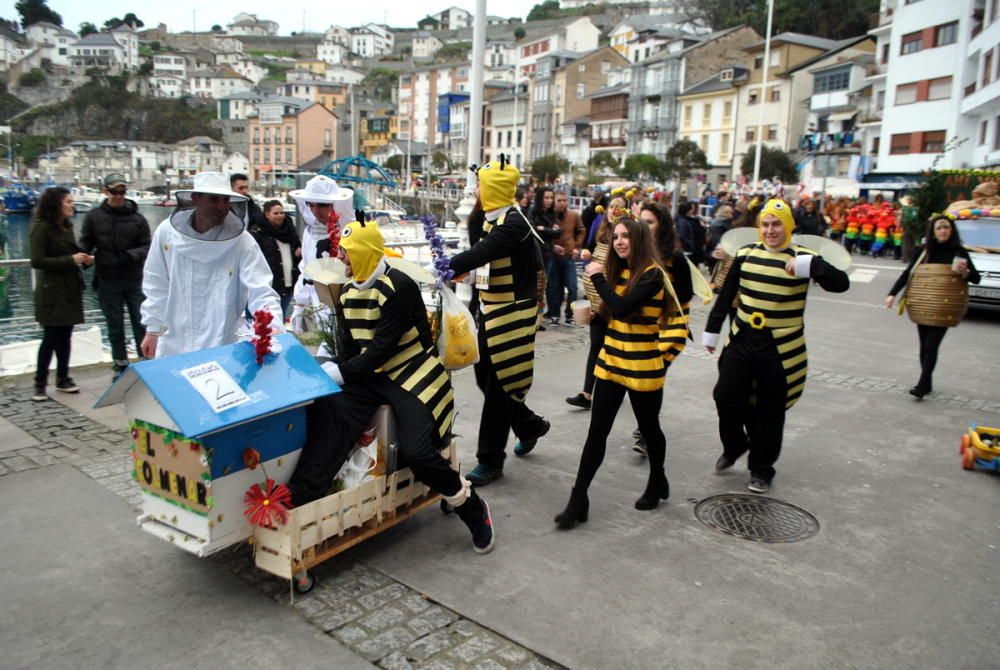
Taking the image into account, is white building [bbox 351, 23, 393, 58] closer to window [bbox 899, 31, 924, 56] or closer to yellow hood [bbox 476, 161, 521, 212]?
window [bbox 899, 31, 924, 56]

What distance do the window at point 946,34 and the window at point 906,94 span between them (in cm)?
224

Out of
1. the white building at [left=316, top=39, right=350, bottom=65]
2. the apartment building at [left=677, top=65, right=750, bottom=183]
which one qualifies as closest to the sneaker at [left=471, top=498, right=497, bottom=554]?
the apartment building at [left=677, top=65, right=750, bottom=183]

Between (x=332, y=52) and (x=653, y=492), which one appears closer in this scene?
(x=653, y=492)

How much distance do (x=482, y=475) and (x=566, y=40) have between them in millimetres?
105252

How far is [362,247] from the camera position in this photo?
402 centimetres

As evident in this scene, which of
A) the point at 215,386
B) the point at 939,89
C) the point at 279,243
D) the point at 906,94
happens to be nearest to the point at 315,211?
the point at 279,243

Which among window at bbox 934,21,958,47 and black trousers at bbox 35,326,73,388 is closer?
black trousers at bbox 35,326,73,388

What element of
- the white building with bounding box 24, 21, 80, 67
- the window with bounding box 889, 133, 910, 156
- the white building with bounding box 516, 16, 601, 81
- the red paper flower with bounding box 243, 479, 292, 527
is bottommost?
the red paper flower with bounding box 243, 479, 292, 527

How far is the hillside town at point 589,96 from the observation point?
128ft

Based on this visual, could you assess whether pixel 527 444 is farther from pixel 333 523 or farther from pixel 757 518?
pixel 333 523

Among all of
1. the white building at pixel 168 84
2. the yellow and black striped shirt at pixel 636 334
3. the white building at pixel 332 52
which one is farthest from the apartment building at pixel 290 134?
the yellow and black striped shirt at pixel 636 334

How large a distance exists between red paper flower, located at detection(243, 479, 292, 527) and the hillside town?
29.4 m

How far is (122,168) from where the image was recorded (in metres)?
115

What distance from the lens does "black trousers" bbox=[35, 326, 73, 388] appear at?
7.08 meters
